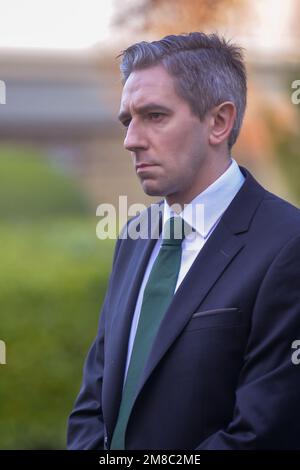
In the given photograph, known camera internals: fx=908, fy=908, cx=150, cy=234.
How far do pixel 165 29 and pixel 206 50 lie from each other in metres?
2.07

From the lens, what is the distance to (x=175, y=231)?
255 cm

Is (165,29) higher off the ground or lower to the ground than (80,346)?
higher

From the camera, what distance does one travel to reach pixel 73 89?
286 inches

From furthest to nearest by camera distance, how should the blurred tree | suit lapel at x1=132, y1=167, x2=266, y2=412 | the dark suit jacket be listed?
the blurred tree < suit lapel at x1=132, y1=167, x2=266, y2=412 < the dark suit jacket

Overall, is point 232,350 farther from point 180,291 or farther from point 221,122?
point 221,122

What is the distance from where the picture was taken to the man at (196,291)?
88.7 inches

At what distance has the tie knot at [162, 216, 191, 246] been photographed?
8.30 ft

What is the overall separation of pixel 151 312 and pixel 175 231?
243 millimetres

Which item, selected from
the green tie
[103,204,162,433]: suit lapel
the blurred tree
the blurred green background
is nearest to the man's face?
the green tie

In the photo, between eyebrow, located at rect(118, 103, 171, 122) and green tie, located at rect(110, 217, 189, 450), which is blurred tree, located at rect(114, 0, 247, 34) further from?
green tie, located at rect(110, 217, 189, 450)

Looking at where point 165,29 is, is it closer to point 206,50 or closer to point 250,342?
point 206,50

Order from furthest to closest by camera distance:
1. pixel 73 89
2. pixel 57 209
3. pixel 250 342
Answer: pixel 73 89 → pixel 57 209 → pixel 250 342

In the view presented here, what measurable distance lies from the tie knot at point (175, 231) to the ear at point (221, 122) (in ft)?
0.78
